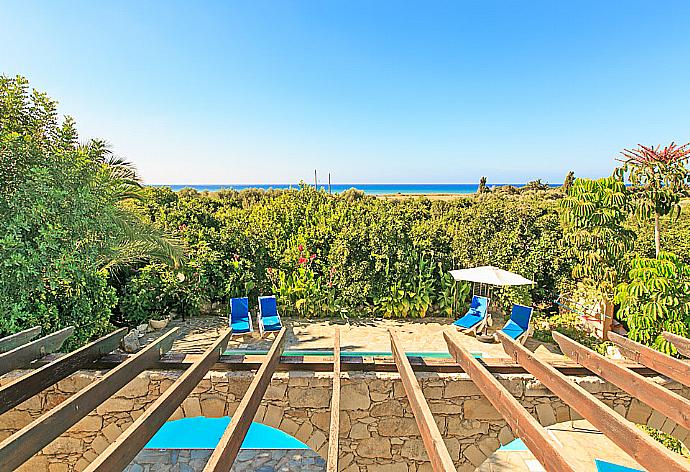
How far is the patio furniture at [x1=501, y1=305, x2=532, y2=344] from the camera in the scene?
8008 mm

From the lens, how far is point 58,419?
2252 millimetres

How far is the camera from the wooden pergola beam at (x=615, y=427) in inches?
63.8

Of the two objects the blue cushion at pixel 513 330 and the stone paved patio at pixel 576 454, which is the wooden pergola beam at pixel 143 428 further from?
the blue cushion at pixel 513 330

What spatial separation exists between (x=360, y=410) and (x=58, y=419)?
4011 mm

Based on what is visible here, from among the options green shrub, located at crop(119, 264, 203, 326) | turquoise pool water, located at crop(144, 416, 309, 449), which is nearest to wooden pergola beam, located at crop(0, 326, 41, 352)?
turquoise pool water, located at crop(144, 416, 309, 449)

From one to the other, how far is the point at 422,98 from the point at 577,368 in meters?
24.1

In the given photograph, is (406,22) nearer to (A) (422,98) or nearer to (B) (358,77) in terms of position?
(B) (358,77)

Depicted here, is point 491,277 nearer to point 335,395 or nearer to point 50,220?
point 335,395

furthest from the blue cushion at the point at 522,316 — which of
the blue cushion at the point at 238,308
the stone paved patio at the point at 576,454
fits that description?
the blue cushion at the point at 238,308

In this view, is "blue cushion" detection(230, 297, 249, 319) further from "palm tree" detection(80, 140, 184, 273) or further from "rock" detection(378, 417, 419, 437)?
"rock" detection(378, 417, 419, 437)

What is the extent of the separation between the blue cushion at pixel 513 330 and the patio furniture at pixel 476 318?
0.49 metres

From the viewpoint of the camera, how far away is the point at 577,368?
4.23m

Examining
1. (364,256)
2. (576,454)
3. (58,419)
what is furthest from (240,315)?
(576,454)

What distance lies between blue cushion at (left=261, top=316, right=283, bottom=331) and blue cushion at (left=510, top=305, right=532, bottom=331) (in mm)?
4813
